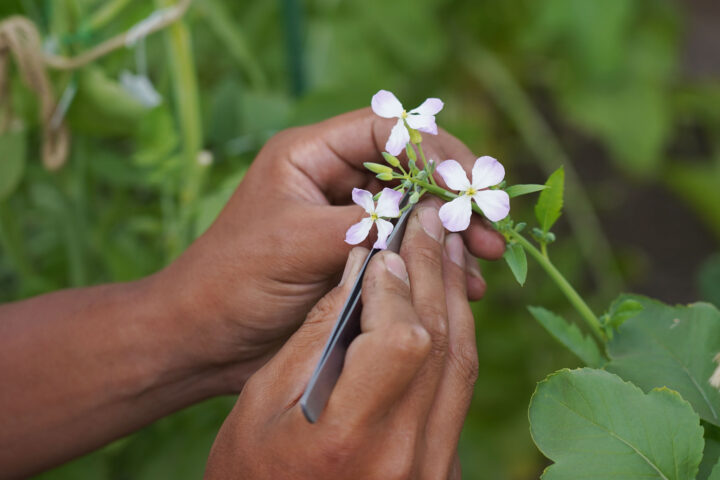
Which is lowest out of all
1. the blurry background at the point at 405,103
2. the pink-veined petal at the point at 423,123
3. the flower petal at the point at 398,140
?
the blurry background at the point at 405,103

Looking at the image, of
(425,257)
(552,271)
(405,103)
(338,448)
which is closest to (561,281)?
(552,271)

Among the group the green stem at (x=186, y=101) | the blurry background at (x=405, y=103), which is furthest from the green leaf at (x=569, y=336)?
the green stem at (x=186, y=101)

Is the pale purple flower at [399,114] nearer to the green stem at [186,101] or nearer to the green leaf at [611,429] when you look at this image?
the green leaf at [611,429]

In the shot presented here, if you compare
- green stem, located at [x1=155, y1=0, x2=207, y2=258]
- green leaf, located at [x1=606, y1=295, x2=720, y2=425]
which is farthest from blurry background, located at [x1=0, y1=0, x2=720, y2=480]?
green leaf, located at [x1=606, y1=295, x2=720, y2=425]

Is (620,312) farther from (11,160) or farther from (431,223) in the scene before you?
(11,160)

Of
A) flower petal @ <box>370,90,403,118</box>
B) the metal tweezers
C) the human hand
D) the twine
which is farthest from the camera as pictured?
the twine

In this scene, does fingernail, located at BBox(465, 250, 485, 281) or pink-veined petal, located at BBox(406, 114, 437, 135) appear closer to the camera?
pink-veined petal, located at BBox(406, 114, 437, 135)

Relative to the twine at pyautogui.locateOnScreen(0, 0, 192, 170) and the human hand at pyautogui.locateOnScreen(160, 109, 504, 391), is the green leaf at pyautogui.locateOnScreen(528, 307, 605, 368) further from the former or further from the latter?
the twine at pyautogui.locateOnScreen(0, 0, 192, 170)
